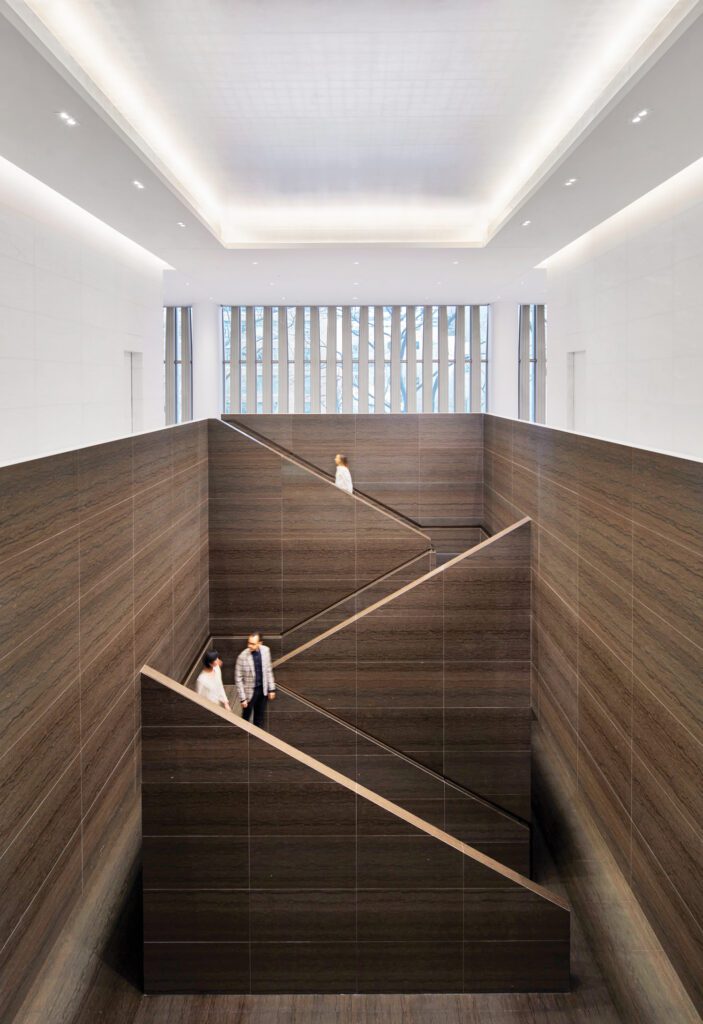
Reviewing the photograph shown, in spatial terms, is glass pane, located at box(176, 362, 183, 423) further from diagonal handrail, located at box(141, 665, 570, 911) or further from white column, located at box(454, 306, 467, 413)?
diagonal handrail, located at box(141, 665, 570, 911)

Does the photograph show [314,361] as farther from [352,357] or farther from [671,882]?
[671,882]

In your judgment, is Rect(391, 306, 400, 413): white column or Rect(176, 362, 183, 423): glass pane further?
Rect(176, 362, 183, 423): glass pane

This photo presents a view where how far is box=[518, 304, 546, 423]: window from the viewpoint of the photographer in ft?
63.1

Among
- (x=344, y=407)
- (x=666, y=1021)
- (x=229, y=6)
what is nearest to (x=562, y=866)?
(x=666, y=1021)

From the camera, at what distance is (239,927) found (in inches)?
206

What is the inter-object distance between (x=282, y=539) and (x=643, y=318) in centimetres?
511

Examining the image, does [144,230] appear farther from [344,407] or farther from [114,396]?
[344,407]

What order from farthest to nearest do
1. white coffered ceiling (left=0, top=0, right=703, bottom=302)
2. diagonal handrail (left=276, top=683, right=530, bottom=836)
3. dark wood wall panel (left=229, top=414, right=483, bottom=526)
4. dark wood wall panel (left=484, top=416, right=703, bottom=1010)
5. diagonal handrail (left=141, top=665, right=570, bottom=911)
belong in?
dark wood wall panel (left=229, top=414, right=483, bottom=526), diagonal handrail (left=276, top=683, right=530, bottom=836), white coffered ceiling (left=0, top=0, right=703, bottom=302), diagonal handrail (left=141, top=665, right=570, bottom=911), dark wood wall panel (left=484, top=416, right=703, bottom=1010)

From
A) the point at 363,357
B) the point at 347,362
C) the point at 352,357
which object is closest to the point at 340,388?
the point at 347,362

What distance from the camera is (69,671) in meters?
4.68

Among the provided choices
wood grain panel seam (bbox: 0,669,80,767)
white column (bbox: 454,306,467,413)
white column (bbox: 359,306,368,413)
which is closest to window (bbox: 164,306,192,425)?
white column (bbox: 359,306,368,413)

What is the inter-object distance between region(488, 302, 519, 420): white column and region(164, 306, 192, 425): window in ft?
22.1

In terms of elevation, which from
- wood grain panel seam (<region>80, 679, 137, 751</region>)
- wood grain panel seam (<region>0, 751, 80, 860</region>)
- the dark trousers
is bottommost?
the dark trousers

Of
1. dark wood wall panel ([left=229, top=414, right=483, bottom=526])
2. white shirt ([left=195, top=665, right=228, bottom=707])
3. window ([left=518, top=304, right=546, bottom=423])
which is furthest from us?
window ([left=518, top=304, right=546, bottom=423])
